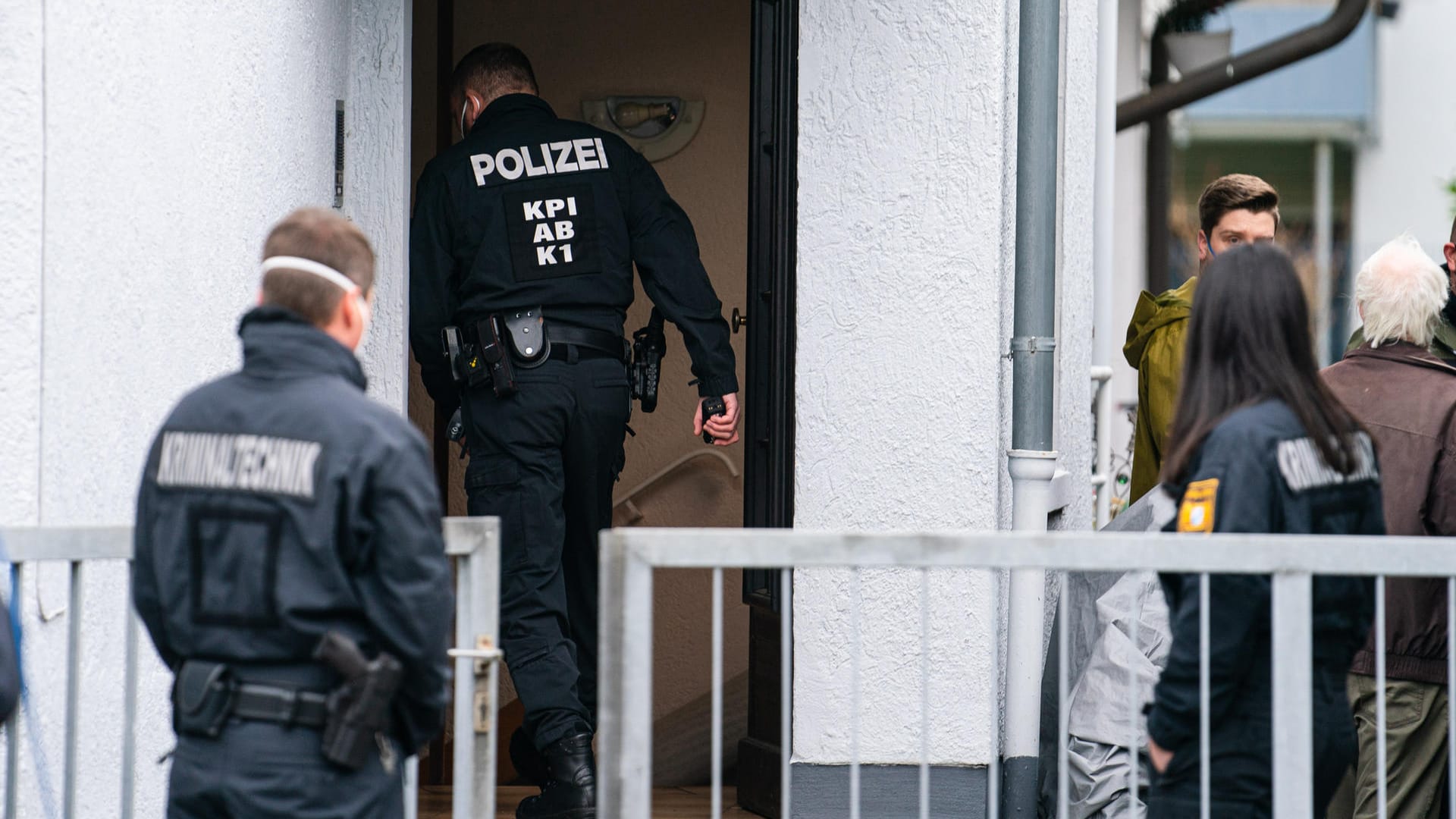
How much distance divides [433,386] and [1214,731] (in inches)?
108

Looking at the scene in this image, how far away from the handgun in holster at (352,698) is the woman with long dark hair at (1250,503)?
1.27 meters

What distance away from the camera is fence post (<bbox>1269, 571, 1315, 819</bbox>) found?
2.66m

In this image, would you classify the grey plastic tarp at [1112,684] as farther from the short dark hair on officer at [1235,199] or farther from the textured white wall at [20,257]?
the textured white wall at [20,257]

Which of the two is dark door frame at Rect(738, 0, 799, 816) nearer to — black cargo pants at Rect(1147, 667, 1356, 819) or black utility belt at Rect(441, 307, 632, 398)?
black utility belt at Rect(441, 307, 632, 398)

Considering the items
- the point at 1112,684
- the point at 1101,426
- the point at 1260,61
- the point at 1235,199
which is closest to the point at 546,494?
the point at 1112,684

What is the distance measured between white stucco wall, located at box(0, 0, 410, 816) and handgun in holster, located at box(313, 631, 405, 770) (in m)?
0.84

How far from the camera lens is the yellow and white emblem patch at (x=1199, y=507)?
273cm

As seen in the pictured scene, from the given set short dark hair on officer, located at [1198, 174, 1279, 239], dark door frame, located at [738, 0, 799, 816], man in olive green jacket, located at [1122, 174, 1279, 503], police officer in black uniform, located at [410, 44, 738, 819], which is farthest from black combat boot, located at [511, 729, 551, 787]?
short dark hair on officer, located at [1198, 174, 1279, 239]

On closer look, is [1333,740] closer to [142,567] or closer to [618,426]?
[142,567]

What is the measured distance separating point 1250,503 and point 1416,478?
4.71ft

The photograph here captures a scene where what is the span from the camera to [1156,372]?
521cm

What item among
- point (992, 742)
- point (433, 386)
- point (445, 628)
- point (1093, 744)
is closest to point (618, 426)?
point (433, 386)

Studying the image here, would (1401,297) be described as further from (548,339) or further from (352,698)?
(352,698)

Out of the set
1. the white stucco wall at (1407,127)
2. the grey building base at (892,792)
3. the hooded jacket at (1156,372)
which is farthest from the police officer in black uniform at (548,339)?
the white stucco wall at (1407,127)
